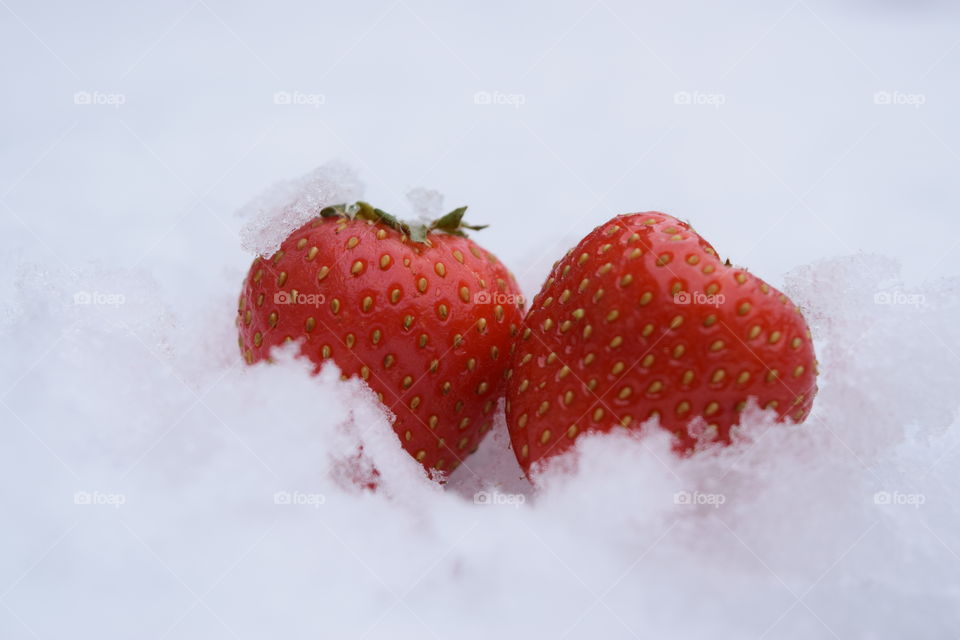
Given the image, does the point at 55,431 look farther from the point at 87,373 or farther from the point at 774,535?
the point at 774,535

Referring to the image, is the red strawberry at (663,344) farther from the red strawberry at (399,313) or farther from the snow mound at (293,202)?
the snow mound at (293,202)

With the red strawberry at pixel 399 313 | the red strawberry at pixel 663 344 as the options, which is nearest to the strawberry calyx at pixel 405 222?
the red strawberry at pixel 399 313

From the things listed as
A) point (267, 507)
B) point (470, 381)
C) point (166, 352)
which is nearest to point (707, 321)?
point (470, 381)

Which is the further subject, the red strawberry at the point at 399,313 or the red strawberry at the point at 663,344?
the red strawberry at the point at 399,313

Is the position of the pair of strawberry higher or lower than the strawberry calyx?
lower

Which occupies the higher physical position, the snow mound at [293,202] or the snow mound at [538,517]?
the snow mound at [293,202]

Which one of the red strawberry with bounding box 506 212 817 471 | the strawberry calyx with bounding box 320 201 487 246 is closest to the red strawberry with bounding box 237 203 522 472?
the strawberry calyx with bounding box 320 201 487 246

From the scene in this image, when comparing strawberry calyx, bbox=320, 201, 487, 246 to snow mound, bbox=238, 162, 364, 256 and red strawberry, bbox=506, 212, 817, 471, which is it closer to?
snow mound, bbox=238, 162, 364, 256
